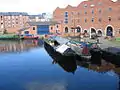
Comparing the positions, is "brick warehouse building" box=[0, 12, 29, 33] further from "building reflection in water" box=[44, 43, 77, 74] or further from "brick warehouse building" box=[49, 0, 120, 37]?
"building reflection in water" box=[44, 43, 77, 74]

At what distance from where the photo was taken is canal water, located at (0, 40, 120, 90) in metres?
24.4

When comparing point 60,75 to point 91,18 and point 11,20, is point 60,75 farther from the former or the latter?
point 11,20

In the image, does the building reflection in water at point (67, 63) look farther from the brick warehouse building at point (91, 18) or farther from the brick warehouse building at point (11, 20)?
the brick warehouse building at point (11, 20)

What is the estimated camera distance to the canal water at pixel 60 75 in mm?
24375

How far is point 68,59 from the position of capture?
3612cm

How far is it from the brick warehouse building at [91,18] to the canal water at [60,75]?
35.5 metres

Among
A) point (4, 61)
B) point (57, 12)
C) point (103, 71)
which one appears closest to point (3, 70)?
point (4, 61)

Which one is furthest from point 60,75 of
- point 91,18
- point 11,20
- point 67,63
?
point 11,20

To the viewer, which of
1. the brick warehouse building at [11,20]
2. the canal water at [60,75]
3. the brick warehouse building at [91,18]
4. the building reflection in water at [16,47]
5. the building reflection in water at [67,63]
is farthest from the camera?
the brick warehouse building at [11,20]

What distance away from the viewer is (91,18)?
7625 centimetres

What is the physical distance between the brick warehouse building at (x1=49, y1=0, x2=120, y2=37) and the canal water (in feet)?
117

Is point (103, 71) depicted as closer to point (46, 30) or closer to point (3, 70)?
point (3, 70)

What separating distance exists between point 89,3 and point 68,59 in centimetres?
4414

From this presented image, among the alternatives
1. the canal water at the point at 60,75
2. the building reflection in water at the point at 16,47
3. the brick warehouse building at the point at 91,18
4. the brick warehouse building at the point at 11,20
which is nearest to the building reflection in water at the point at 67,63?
the canal water at the point at 60,75
